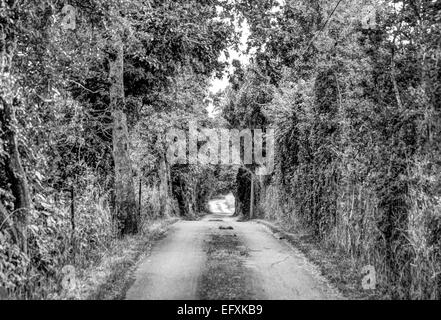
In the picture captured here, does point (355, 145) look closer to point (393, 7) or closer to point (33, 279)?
point (393, 7)

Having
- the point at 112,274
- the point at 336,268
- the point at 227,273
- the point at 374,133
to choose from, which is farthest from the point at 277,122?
the point at 112,274

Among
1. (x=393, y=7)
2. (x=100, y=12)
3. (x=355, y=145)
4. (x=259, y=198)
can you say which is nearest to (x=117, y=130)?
(x=100, y=12)

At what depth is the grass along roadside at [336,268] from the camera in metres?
7.81

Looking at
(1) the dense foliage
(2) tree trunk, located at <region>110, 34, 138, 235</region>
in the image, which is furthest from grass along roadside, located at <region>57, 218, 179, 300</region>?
(1) the dense foliage

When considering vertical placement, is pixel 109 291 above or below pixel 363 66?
below

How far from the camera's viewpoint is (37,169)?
856 centimetres

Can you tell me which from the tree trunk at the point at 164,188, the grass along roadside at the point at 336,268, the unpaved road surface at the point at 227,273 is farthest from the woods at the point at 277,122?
the tree trunk at the point at 164,188

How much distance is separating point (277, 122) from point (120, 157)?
732 cm

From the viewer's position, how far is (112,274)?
8.61 meters

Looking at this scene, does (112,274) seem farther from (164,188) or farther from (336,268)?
(164,188)

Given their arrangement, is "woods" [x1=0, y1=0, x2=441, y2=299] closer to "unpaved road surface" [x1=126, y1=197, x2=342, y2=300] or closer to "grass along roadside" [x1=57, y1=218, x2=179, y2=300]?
"grass along roadside" [x1=57, y1=218, x2=179, y2=300]

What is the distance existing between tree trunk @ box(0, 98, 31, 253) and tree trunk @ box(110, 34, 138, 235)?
20.5 feet

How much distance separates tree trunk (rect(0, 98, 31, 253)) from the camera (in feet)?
24.2

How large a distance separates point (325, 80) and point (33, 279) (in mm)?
9740
